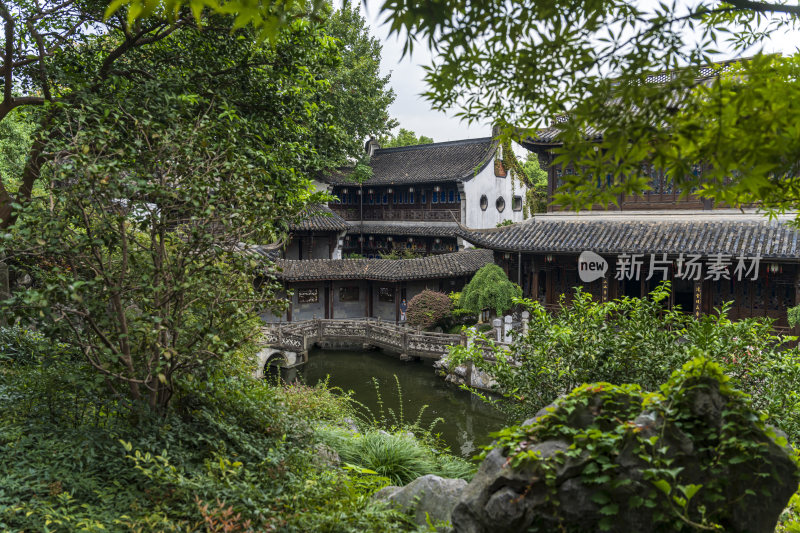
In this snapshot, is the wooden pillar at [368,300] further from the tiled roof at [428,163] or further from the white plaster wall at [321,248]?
the tiled roof at [428,163]

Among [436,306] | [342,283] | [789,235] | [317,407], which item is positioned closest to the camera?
[317,407]

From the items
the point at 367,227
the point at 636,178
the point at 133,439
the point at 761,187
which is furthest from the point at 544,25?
the point at 367,227

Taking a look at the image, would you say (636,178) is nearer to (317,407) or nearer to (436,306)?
(317,407)

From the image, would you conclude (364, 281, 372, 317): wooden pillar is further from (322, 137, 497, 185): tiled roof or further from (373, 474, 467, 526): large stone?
(373, 474, 467, 526): large stone

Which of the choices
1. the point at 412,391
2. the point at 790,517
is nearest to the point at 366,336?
the point at 412,391

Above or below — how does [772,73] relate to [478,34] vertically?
below

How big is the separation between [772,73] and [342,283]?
62.9 ft

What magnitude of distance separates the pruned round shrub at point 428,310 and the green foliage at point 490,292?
1.25 meters

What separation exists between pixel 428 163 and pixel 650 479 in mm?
24965

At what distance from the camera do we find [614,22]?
2.55 m

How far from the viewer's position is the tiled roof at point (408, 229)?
24.4 meters

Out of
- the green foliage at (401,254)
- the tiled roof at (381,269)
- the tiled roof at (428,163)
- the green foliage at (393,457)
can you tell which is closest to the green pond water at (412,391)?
the tiled roof at (381,269)

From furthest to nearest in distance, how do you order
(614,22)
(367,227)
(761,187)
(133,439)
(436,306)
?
(367,227) → (436,306) → (133,439) → (614,22) → (761,187)

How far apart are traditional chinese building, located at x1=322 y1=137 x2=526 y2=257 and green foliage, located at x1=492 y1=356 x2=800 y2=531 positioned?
20.8 metres
